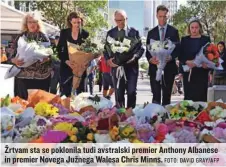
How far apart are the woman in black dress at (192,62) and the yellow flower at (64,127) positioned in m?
2.93

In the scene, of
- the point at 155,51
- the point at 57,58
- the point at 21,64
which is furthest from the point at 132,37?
the point at 21,64

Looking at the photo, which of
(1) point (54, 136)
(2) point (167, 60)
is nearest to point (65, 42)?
(2) point (167, 60)

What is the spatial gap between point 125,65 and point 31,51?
124 cm

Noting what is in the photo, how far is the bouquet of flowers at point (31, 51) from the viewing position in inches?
230

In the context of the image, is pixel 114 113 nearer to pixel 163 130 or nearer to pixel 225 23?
pixel 163 130

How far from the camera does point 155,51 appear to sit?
6.11 m

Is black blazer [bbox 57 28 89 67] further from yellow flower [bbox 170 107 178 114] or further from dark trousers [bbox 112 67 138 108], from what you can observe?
yellow flower [bbox 170 107 178 114]

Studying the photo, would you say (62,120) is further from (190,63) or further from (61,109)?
(190,63)

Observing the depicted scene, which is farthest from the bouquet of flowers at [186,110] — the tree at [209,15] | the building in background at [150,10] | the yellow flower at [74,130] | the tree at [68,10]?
the tree at [209,15]

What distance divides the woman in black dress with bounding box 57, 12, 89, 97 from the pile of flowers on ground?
204 cm

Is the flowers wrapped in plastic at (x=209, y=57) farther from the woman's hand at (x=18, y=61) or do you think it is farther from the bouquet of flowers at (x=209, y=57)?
the woman's hand at (x=18, y=61)

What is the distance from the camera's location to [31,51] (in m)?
5.84

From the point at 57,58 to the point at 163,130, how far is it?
285cm

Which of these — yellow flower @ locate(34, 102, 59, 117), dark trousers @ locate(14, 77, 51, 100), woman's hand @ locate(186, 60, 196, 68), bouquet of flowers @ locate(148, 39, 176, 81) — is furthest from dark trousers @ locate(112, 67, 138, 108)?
yellow flower @ locate(34, 102, 59, 117)
